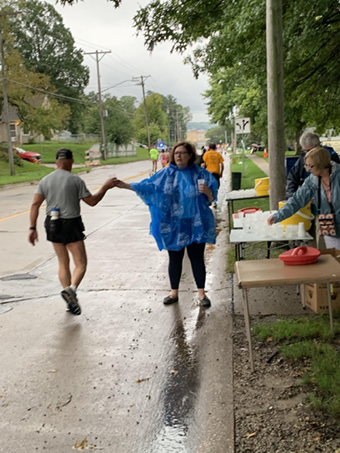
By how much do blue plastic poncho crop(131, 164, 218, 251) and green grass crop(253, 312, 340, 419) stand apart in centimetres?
141

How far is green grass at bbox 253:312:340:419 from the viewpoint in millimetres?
3883

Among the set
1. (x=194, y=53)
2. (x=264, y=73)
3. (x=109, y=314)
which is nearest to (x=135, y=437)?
(x=109, y=314)

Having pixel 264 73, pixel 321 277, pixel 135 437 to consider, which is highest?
pixel 264 73

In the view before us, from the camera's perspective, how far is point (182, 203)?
641cm

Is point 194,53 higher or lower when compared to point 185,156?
higher

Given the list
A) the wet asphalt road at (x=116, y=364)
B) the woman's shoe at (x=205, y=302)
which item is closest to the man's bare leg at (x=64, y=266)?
the wet asphalt road at (x=116, y=364)

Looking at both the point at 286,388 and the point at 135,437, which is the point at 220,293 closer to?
the point at 286,388

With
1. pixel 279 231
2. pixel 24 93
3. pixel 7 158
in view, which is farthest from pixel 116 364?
pixel 24 93

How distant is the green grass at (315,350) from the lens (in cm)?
388

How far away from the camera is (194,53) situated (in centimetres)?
1491

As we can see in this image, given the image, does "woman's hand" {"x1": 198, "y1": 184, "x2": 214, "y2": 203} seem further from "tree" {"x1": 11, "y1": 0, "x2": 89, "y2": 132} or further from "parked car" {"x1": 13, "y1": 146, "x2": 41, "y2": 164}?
"tree" {"x1": 11, "y1": 0, "x2": 89, "y2": 132}

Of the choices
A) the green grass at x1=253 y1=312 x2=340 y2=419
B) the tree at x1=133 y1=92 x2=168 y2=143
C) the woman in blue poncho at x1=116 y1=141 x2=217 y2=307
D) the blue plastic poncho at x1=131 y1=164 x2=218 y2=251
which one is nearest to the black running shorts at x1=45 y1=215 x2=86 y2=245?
the woman in blue poncho at x1=116 y1=141 x2=217 y2=307

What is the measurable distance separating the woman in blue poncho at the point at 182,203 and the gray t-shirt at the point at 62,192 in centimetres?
52

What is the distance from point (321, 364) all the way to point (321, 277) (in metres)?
0.67
